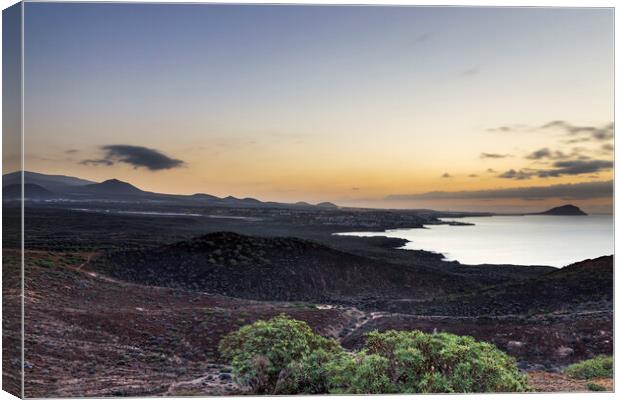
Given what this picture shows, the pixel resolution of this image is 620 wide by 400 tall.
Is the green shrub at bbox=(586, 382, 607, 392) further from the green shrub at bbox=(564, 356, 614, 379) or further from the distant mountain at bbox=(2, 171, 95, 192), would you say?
the distant mountain at bbox=(2, 171, 95, 192)

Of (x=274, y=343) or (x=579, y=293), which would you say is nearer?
(x=274, y=343)

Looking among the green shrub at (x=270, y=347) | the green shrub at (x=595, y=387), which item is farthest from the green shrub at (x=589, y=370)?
the green shrub at (x=270, y=347)

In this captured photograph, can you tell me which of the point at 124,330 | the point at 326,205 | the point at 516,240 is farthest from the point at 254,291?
the point at 516,240

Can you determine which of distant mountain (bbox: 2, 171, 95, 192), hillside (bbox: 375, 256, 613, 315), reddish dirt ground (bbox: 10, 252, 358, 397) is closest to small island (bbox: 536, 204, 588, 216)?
hillside (bbox: 375, 256, 613, 315)

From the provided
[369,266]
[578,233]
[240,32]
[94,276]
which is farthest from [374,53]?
[94,276]

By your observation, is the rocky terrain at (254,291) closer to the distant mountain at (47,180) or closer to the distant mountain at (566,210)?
the distant mountain at (47,180)

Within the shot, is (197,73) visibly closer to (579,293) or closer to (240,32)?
(240,32)
